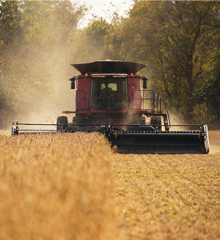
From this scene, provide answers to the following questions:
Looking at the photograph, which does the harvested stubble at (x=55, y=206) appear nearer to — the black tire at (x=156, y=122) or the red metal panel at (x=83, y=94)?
the black tire at (x=156, y=122)

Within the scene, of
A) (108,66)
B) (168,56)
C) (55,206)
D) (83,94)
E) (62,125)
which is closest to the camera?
(55,206)

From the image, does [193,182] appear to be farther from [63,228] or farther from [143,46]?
[143,46]

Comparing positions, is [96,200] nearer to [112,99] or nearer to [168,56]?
[112,99]

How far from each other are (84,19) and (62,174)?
69.0 m

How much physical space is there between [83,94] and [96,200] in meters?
19.2

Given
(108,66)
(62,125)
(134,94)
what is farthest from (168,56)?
(62,125)

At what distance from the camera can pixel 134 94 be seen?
23797 mm

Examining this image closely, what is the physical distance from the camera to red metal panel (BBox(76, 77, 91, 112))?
23.9 meters

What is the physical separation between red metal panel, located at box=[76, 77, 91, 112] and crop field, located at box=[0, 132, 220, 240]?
376 inches

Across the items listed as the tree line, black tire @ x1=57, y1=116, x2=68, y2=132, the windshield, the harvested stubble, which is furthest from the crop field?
the tree line

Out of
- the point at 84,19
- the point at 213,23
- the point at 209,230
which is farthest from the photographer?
the point at 84,19

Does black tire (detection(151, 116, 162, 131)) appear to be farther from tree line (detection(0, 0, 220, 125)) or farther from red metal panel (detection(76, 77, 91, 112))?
tree line (detection(0, 0, 220, 125))

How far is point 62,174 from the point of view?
217 inches

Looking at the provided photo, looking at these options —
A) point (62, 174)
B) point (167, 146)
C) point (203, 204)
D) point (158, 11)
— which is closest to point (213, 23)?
point (158, 11)
